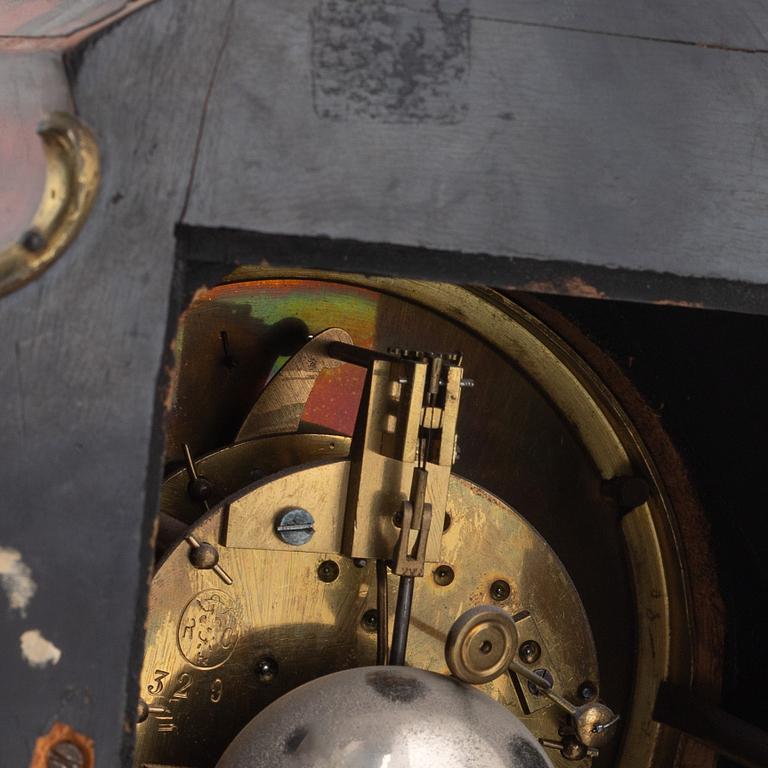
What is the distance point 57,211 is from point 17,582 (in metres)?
0.25

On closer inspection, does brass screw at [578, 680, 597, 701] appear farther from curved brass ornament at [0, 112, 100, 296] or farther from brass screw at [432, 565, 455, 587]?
curved brass ornament at [0, 112, 100, 296]

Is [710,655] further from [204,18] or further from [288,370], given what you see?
[204,18]

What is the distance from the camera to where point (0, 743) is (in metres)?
0.78

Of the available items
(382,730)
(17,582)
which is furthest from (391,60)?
(382,730)

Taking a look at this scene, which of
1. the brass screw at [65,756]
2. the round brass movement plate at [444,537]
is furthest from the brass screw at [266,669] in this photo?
the brass screw at [65,756]

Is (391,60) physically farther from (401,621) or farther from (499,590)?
(499,590)

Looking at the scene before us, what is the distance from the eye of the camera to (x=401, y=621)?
49.1 inches

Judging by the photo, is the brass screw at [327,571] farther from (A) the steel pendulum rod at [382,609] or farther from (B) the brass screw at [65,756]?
(B) the brass screw at [65,756]

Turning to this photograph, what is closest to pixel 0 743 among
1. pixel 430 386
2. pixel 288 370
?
pixel 430 386

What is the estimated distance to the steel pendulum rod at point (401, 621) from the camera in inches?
48.9

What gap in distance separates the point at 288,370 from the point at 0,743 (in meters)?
0.74

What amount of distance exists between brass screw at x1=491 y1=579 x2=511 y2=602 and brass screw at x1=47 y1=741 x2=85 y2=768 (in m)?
0.69

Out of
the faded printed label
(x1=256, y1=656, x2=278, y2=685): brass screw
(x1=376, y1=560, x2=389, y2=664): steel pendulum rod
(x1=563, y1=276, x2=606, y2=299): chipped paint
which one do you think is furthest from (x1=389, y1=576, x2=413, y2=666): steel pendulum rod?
the faded printed label

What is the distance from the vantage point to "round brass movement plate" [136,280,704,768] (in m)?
1.26
